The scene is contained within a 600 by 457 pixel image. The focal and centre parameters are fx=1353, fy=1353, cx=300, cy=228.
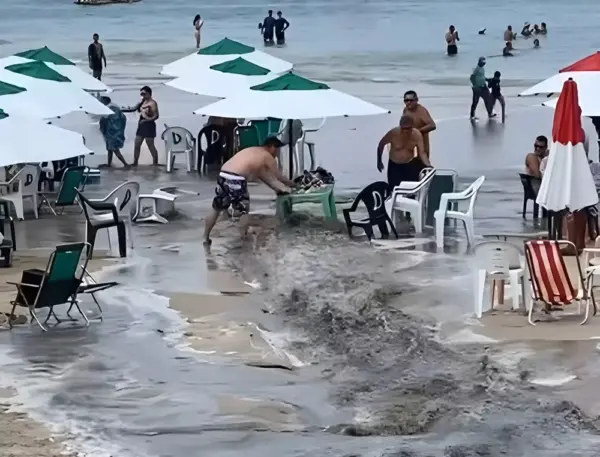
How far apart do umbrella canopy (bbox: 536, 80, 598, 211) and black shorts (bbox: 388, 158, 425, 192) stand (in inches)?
138

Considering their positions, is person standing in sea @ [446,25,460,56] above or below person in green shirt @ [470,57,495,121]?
above

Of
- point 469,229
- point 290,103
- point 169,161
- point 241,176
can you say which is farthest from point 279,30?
point 469,229

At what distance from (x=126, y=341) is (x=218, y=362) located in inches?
44.1

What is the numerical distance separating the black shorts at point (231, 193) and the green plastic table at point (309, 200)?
3.05 ft

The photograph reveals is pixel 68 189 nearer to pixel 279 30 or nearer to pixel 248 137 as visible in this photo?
pixel 248 137

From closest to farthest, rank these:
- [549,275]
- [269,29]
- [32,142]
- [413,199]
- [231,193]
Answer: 1. [549,275]
2. [32,142]
3. [231,193]
4. [413,199]
5. [269,29]

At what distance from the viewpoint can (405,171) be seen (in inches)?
701

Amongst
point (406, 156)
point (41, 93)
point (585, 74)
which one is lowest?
point (406, 156)

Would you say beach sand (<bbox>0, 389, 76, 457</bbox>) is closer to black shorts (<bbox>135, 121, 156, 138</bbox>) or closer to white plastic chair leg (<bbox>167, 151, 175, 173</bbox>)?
white plastic chair leg (<bbox>167, 151, 175, 173</bbox>)

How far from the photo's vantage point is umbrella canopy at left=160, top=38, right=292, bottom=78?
24516 mm

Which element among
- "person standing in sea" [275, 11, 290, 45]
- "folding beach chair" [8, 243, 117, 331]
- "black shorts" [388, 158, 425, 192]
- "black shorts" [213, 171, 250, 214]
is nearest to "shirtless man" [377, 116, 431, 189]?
"black shorts" [388, 158, 425, 192]

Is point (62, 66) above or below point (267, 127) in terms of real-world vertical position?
above

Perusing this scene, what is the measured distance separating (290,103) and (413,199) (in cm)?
228

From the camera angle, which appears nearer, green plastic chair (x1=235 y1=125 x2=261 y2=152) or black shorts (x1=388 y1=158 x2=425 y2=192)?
black shorts (x1=388 y1=158 x2=425 y2=192)
